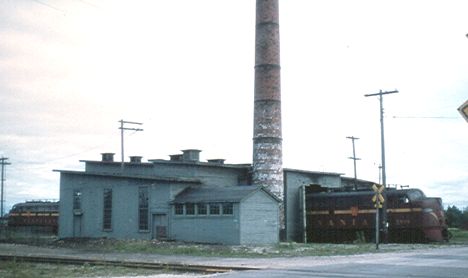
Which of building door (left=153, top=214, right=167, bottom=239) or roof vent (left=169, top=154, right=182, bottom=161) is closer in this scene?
building door (left=153, top=214, right=167, bottom=239)

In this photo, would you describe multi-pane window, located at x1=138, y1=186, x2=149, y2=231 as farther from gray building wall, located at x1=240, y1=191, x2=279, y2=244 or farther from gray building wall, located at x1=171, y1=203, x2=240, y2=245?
gray building wall, located at x1=240, y1=191, x2=279, y2=244

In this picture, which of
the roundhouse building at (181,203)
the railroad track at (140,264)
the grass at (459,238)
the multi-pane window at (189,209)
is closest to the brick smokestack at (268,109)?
the roundhouse building at (181,203)

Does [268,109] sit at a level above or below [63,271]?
above

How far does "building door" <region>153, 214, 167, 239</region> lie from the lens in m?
37.8

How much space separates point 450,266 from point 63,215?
32.5m

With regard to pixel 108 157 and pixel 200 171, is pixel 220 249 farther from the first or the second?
pixel 108 157

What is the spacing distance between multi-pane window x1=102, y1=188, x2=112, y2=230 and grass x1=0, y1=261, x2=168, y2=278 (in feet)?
63.2

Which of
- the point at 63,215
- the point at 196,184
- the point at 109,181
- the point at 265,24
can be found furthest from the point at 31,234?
the point at 265,24

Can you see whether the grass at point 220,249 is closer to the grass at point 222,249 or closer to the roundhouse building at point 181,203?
the grass at point 222,249

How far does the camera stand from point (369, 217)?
129 feet

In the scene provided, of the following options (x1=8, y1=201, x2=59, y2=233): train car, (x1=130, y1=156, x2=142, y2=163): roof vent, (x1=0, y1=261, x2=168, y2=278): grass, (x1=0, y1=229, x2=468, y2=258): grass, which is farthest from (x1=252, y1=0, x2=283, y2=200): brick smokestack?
(x1=8, y1=201, x2=59, y2=233): train car

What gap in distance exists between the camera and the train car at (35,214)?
56.6 meters

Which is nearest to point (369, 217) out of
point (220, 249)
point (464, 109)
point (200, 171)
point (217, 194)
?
point (217, 194)

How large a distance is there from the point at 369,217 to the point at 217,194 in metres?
10.8
